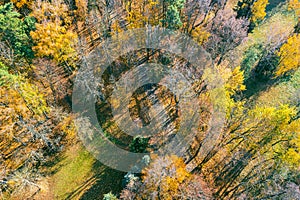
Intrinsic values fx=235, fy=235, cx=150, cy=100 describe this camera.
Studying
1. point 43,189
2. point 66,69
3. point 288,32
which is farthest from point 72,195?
point 288,32

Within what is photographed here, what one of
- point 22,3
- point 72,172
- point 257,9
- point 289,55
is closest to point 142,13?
point 22,3

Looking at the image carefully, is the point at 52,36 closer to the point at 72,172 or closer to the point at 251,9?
the point at 72,172

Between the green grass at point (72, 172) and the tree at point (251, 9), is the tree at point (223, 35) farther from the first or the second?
the green grass at point (72, 172)

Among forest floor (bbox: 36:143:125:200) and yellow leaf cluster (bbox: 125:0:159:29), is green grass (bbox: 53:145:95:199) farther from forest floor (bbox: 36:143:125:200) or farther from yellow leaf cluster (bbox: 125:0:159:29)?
yellow leaf cluster (bbox: 125:0:159:29)

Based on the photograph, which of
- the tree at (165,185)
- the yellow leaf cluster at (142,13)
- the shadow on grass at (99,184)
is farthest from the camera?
the yellow leaf cluster at (142,13)

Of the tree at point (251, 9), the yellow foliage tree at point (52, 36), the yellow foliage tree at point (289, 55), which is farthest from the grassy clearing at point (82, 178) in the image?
the tree at point (251, 9)

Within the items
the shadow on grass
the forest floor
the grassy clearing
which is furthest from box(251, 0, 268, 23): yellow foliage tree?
the forest floor
